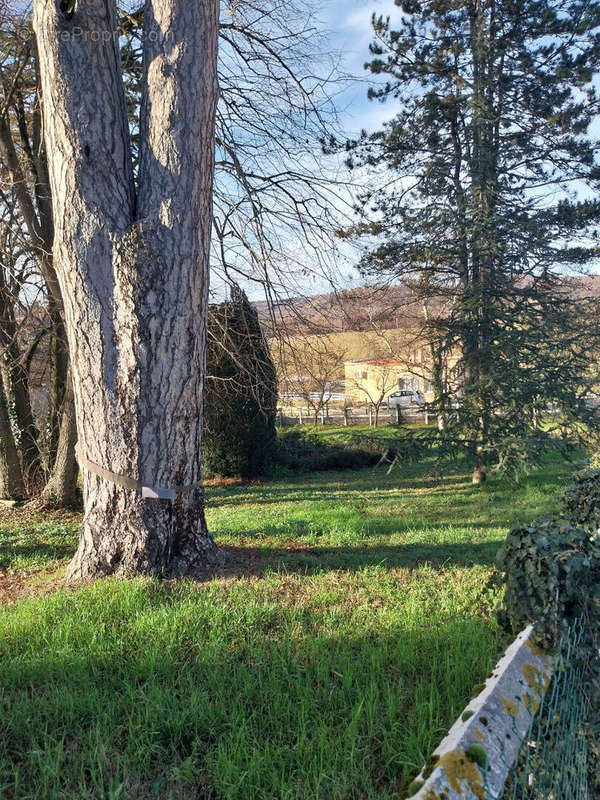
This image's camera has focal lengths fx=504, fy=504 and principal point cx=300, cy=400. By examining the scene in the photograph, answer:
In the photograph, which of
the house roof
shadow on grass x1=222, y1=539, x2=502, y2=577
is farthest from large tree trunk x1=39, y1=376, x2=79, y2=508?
the house roof

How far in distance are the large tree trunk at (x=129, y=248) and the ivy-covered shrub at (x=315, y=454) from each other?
1148 cm

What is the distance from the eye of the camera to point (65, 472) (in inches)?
331

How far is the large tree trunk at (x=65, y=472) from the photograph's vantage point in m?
8.33

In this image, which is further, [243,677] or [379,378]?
[379,378]

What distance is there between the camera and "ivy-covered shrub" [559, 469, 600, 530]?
3438 millimetres

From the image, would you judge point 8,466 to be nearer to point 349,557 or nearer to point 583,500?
point 349,557

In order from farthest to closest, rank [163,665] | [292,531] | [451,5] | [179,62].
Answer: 1. [451,5]
2. [292,531]
3. [179,62]
4. [163,665]

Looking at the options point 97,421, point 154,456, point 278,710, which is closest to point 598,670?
point 278,710

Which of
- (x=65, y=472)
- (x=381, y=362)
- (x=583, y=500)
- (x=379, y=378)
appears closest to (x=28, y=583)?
(x=65, y=472)

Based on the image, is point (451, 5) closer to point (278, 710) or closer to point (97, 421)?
point (97, 421)

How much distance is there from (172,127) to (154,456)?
262cm

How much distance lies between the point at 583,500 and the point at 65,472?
761cm

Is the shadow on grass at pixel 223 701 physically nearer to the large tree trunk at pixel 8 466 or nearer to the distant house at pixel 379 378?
the large tree trunk at pixel 8 466

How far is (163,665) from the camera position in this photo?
263 centimetres
